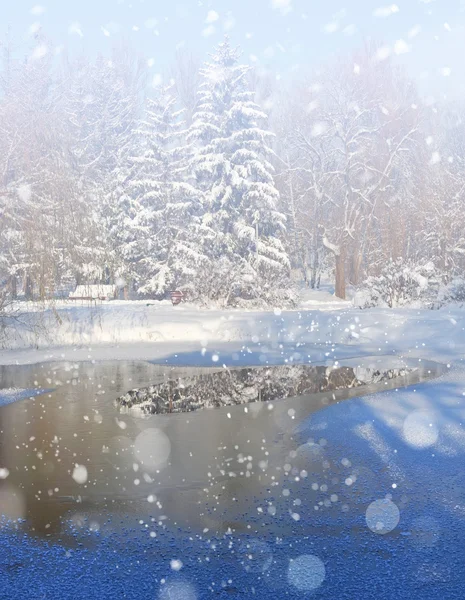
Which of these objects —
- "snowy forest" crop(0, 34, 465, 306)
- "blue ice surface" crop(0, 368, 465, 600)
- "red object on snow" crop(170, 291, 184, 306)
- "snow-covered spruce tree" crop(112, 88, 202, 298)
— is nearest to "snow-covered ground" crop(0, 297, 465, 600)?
"blue ice surface" crop(0, 368, 465, 600)

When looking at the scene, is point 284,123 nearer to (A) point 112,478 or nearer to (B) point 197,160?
(B) point 197,160

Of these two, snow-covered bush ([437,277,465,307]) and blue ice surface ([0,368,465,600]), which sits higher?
blue ice surface ([0,368,465,600])

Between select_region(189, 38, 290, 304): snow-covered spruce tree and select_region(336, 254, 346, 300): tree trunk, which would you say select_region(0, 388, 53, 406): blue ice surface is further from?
select_region(336, 254, 346, 300): tree trunk

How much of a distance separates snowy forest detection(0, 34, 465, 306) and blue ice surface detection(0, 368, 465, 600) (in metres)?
14.1

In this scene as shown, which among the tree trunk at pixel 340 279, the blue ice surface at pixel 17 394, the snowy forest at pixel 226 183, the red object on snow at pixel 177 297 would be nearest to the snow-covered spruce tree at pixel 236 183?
the snowy forest at pixel 226 183

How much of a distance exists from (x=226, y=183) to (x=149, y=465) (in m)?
29.5

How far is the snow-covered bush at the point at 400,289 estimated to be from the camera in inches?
1140

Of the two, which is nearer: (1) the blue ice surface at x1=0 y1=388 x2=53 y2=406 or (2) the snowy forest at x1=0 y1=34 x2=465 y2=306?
(1) the blue ice surface at x1=0 y1=388 x2=53 y2=406

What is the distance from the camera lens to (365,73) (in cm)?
4869

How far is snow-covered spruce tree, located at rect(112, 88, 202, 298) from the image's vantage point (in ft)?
127

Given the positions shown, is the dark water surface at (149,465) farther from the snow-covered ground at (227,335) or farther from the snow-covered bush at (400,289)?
the snow-covered bush at (400,289)

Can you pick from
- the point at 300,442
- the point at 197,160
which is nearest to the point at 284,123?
the point at 197,160

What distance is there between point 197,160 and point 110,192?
882cm

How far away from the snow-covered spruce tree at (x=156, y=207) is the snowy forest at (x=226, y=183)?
0.12m
